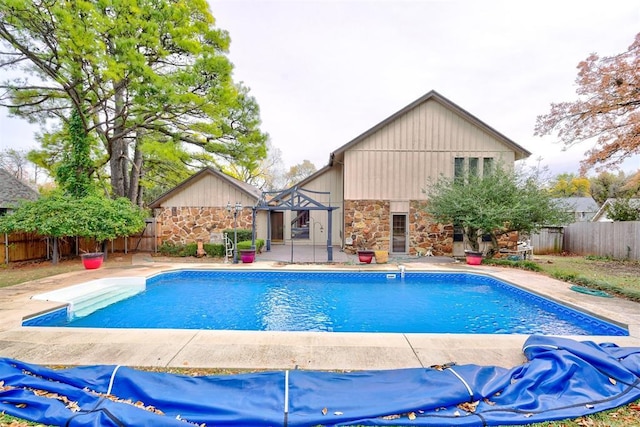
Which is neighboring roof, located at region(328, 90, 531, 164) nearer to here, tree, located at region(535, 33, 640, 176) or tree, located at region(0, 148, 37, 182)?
tree, located at region(535, 33, 640, 176)

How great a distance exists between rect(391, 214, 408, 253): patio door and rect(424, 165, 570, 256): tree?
2.16m

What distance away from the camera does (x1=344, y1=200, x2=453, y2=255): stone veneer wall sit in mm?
14234

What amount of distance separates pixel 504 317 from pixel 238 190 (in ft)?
39.4

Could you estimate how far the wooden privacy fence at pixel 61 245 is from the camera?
11.1 m

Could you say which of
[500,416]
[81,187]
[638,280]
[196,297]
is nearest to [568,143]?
[638,280]

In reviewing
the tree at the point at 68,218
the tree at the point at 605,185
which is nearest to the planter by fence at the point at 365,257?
the tree at the point at 68,218

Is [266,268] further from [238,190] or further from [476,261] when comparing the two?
[476,261]

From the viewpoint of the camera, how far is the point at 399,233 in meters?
14.4

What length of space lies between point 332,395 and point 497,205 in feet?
35.4

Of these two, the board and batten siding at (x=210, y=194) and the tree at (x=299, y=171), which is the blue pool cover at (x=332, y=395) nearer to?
the board and batten siding at (x=210, y=194)

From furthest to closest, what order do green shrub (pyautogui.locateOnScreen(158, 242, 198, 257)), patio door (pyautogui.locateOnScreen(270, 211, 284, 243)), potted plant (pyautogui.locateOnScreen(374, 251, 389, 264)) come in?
patio door (pyautogui.locateOnScreen(270, 211, 284, 243)) → green shrub (pyautogui.locateOnScreen(158, 242, 198, 257)) → potted plant (pyautogui.locateOnScreen(374, 251, 389, 264))

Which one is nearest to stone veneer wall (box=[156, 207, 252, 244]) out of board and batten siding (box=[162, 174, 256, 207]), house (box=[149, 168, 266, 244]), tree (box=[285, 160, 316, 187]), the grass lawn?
house (box=[149, 168, 266, 244])

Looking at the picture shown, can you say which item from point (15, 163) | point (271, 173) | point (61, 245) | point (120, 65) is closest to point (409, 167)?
point (120, 65)

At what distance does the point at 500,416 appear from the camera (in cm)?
263
